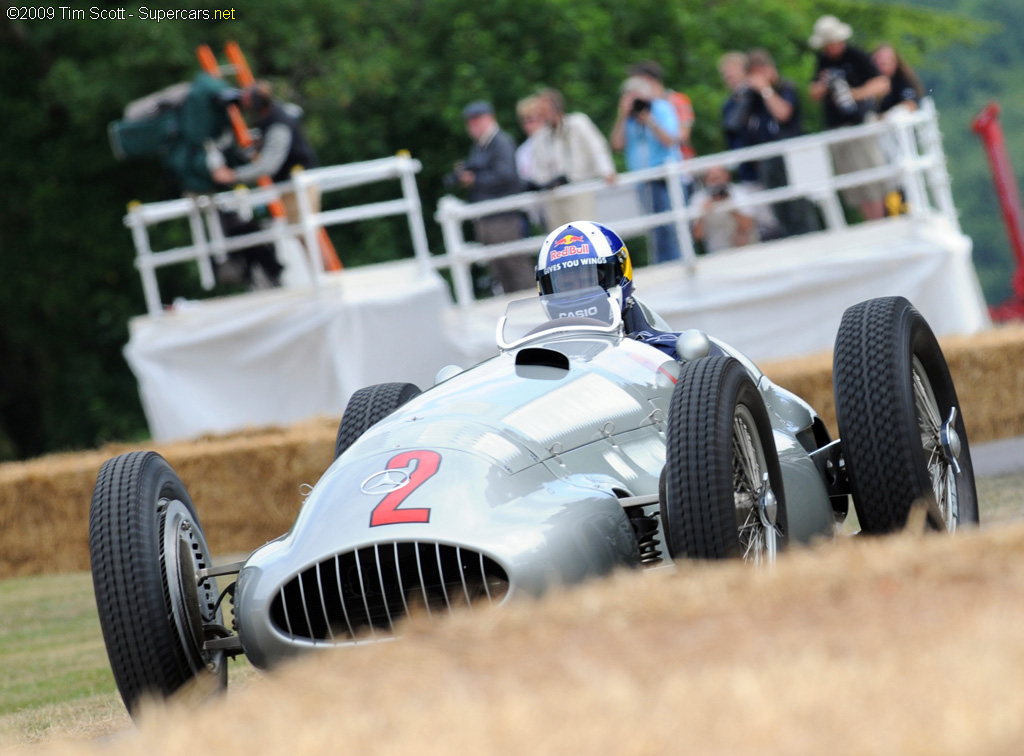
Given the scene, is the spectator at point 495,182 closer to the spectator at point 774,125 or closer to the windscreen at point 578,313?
the spectator at point 774,125

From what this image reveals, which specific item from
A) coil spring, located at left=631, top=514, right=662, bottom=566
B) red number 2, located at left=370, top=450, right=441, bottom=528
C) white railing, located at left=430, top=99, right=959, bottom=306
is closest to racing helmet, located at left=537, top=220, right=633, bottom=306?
coil spring, located at left=631, top=514, right=662, bottom=566

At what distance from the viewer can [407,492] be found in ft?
15.0

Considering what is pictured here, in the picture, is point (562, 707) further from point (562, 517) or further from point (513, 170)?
point (513, 170)

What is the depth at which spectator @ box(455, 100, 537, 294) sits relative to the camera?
13125mm

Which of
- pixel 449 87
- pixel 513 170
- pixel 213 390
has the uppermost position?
pixel 449 87

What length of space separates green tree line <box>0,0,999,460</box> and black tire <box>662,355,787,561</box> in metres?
17.4

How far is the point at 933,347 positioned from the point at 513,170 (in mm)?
7624

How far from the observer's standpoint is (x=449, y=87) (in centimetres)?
2389

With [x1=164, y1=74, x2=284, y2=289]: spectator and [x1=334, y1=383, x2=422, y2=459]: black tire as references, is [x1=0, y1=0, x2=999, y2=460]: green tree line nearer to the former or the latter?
[x1=164, y1=74, x2=284, y2=289]: spectator

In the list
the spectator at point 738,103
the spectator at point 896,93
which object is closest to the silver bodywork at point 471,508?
the spectator at point 738,103

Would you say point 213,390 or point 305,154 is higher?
point 305,154

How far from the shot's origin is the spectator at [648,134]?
12359 mm

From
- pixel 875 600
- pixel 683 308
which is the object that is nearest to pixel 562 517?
pixel 875 600

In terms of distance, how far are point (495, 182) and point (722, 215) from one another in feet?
6.77
